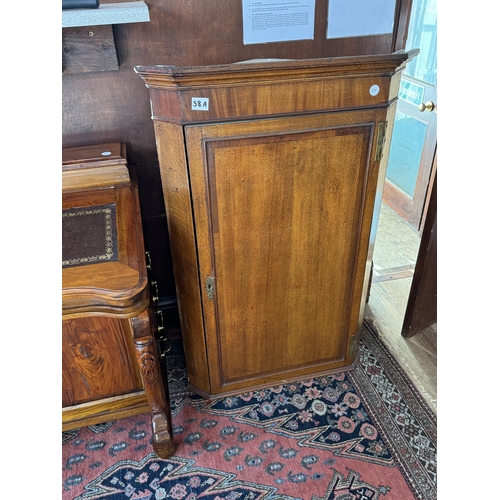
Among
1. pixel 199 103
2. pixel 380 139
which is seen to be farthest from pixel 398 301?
pixel 199 103

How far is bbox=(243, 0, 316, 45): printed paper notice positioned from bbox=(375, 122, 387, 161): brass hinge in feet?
1.55

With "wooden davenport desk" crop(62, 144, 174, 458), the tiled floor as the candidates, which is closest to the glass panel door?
the tiled floor

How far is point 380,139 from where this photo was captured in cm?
129

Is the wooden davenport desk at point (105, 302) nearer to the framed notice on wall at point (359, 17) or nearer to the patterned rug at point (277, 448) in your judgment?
the patterned rug at point (277, 448)

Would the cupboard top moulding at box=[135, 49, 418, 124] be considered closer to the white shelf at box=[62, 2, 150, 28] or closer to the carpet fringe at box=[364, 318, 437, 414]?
the white shelf at box=[62, 2, 150, 28]

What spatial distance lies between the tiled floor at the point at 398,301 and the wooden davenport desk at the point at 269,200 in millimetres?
392

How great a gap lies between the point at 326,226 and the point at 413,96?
183cm

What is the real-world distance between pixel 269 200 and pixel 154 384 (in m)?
0.69

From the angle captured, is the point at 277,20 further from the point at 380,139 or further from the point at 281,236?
the point at 281,236

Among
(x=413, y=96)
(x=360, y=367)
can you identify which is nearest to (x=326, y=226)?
(x=360, y=367)

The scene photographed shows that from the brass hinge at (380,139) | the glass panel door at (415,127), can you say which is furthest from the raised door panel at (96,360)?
the glass panel door at (415,127)

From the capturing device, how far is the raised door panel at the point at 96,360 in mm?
1317

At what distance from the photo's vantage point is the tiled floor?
190 cm

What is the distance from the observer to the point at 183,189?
125cm
